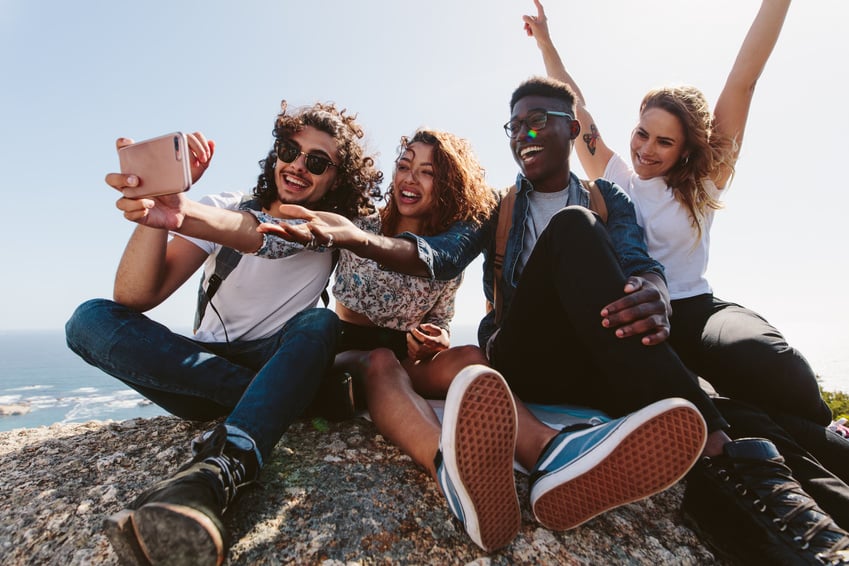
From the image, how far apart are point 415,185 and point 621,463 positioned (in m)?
2.66

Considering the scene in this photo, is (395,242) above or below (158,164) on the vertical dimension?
below

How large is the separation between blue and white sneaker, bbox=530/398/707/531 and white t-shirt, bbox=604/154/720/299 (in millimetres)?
2134

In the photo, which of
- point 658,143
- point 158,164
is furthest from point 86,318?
point 658,143

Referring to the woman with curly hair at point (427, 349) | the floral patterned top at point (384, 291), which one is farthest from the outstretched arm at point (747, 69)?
the floral patterned top at point (384, 291)

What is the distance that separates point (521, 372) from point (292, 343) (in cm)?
141

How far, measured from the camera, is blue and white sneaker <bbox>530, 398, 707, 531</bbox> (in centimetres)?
160

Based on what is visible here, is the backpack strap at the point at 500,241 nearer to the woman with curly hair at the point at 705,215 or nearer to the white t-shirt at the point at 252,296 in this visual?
the woman with curly hair at the point at 705,215

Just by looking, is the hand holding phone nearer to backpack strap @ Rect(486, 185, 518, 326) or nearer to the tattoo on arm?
backpack strap @ Rect(486, 185, 518, 326)

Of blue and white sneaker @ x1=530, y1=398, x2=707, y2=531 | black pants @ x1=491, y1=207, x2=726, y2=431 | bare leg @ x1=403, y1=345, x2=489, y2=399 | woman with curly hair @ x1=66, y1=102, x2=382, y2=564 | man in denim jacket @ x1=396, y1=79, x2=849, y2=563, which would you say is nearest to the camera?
woman with curly hair @ x1=66, y1=102, x2=382, y2=564

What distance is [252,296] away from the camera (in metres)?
3.28

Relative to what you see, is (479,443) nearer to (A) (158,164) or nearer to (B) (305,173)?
(A) (158,164)

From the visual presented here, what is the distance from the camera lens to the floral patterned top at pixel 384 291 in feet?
11.6

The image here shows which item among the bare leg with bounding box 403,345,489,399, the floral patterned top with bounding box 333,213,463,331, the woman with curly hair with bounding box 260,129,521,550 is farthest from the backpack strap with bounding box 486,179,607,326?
the bare leg with bounding box 403,345,489,399

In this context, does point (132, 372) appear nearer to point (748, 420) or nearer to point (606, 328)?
point (606, 328)
